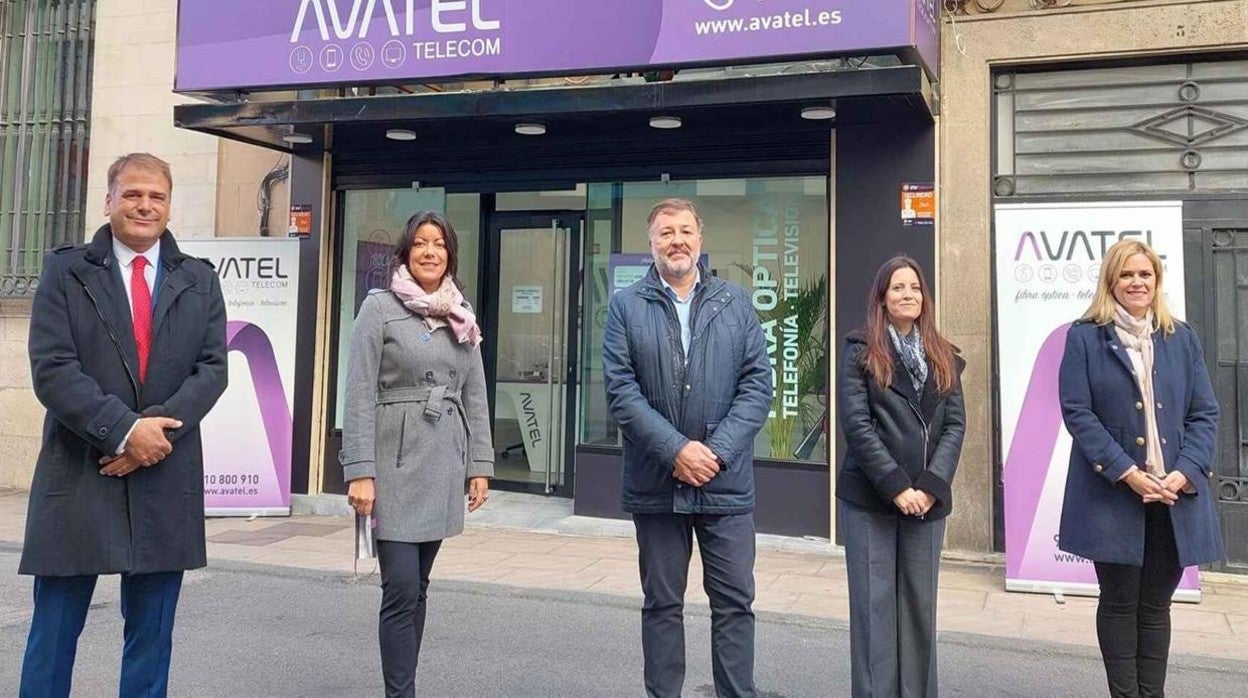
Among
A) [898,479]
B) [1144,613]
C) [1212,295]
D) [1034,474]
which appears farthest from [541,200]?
[1144,613]

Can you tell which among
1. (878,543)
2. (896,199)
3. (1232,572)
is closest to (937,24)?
(896,199)

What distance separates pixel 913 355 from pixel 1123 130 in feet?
15.4

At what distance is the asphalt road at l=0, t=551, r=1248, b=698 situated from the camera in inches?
171

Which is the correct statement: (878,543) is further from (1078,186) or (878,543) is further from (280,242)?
(280,242)

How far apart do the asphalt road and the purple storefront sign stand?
3.76 metres

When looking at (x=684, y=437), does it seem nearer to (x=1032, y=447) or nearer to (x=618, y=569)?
(x=618, y=569)

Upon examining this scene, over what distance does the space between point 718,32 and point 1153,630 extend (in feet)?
15.3

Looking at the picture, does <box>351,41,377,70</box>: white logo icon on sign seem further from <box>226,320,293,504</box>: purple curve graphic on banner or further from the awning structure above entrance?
<box>226,320,293,504</box>: purple curve graphic on banner

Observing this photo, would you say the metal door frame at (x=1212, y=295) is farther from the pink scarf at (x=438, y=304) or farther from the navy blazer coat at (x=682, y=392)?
the pink scarf at (x=438, y=304)

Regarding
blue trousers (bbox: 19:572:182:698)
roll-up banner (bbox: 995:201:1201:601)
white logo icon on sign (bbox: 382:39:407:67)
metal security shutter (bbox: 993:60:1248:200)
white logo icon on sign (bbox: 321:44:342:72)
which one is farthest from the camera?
white logo icon on sign (bbox: 321:44:342:72)

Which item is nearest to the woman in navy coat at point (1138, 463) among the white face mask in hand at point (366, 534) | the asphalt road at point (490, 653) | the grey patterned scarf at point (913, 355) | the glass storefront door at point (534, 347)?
the grey patterned scarf at point (913, 355)

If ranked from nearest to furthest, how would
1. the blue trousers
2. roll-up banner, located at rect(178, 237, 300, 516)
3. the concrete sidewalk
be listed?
the blue trousers, the concrete sidewalk, roll-up banner, located at rect(178, 237, 300, 516)

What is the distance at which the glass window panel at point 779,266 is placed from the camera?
7.76 m

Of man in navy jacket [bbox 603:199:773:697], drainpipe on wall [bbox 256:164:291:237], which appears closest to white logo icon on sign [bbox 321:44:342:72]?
drainpipe on wall [bbox 256:164:291:237]
